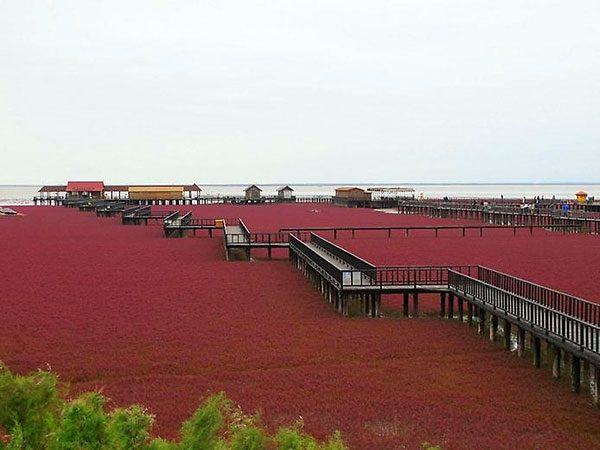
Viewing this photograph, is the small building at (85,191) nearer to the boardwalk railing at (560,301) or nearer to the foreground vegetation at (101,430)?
the boardwalk railing at (560,301)

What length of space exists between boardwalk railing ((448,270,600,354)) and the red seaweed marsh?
35.2 inches

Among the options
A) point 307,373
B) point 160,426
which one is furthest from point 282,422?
point 307,373

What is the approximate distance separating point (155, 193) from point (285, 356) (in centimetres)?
10318

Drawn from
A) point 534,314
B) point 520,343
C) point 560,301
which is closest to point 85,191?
point 560,301

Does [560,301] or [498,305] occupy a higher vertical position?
[498,305]

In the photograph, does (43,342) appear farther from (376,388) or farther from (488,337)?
(488,337)

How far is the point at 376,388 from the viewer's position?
13.7 meters

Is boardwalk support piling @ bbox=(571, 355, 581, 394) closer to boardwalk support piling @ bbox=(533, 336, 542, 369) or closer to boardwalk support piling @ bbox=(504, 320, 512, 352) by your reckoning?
boardwalk support piling @ bbox=(533, 336, 542, 369)

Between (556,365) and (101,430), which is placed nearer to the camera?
(101,430)

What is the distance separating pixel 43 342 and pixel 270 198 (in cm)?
10617

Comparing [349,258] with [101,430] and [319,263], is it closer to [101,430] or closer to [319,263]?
[319,263]

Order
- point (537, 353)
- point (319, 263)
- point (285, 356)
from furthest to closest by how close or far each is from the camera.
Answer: point (319, 263) < point (285, 356) < point (537, 353)

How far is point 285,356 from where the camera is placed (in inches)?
627

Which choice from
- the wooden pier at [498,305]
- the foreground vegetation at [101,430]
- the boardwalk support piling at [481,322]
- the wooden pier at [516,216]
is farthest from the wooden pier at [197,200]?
the foreground vegetation at [101,430]
